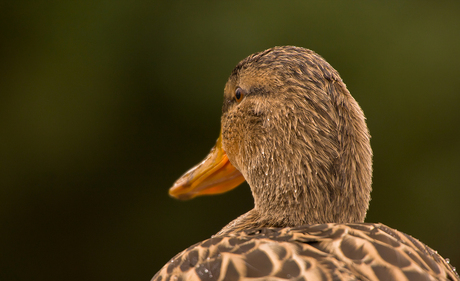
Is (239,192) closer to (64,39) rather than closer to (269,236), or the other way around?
(64,39)

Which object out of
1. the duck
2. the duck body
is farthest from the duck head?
the duck body

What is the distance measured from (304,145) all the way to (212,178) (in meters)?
0.44

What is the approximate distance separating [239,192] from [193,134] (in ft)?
1.26

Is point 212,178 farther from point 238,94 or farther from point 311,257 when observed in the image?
point 311,257

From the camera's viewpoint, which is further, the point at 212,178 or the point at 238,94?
the point at 212,178

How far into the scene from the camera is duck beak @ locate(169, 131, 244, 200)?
1.45m

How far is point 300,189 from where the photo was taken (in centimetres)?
112

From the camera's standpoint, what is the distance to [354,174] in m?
1.12

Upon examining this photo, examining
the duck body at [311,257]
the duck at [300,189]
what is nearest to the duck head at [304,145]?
the duck at [300,189]

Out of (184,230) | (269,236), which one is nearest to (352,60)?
(184,230)

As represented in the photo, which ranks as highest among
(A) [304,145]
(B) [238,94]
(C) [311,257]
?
(B) [238,94]

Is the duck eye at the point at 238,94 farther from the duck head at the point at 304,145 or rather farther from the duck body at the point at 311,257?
the duck body at the point at 311,257

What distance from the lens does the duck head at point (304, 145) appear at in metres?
1.10

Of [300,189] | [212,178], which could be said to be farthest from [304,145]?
[212,178]
